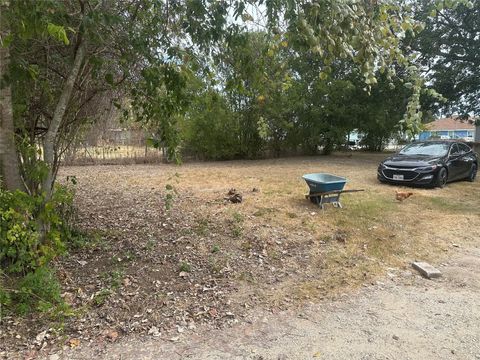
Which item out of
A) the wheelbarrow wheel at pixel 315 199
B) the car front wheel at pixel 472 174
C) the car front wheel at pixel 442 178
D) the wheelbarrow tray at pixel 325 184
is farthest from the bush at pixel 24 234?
the car front wheel at pixel 472 174

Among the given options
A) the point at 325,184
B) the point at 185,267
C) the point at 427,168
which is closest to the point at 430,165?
the point at 427,168

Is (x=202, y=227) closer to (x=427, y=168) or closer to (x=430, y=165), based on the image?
(x=427, y=168)

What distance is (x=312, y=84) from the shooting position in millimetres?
17938

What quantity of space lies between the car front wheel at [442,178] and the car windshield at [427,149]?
637mm

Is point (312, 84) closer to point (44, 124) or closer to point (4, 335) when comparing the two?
point (44, 124)

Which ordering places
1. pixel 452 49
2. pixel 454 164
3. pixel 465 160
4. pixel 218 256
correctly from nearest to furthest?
pixel 218 256 → pixel 454 164 → pixel 465 160 → pixel 452 49

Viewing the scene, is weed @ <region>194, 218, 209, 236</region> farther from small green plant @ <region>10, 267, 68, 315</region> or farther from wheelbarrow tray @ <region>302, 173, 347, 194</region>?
small green plant @ <region>10, 267, 68, 315</region>

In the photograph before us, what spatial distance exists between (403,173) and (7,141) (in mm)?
9488

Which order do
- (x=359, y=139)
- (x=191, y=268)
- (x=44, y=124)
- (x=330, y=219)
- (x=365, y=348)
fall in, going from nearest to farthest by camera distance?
(x=365, y=348), (x=191, y=268), (x=44, y=124), (x=330, y=219), (x=359, y=139)

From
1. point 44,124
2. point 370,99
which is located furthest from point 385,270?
point 370,99

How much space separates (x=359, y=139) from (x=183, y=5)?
23067 millimetres

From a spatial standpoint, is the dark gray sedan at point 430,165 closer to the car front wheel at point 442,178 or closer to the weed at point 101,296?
the car front wheel at point 442,178

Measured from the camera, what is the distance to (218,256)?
4.93 meters

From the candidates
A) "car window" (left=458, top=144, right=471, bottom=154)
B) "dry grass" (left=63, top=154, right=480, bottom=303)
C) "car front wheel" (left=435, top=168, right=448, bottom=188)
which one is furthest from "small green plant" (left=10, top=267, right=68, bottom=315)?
"car window" (left=458, top=144, right=471, bottom=154)
